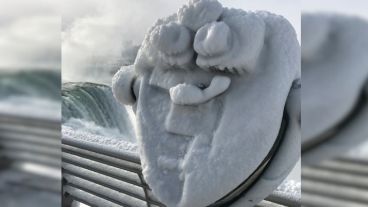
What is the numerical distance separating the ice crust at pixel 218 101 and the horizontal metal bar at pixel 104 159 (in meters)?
0.35

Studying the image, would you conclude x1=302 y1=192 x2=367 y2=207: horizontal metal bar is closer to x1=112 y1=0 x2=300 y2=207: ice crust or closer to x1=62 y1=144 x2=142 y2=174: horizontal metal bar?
x1=112 y1=0 x2=300 y2=207: ice crust

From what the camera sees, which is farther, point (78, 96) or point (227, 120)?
point (78, 96)

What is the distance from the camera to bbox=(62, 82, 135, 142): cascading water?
4.11 feet

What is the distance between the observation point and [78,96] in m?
1.35

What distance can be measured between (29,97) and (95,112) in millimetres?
625

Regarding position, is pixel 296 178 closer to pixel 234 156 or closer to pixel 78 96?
pixel 234 156

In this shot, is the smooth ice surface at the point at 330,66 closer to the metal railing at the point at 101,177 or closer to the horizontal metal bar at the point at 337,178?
the horizontal metal bar at the point at 337,178

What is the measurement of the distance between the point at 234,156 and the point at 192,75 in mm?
183

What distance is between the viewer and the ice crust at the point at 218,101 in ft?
2.50

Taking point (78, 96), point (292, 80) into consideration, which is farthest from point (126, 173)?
point (292, 80)

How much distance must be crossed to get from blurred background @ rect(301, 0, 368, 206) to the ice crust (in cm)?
36

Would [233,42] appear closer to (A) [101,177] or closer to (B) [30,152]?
(B) [30,152]

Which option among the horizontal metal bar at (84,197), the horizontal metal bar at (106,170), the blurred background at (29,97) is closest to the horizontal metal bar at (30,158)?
the blurred background at (29,97)

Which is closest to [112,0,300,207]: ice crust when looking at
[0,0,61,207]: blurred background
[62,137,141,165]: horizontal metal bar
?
[0,0,61,207]: blurred background
